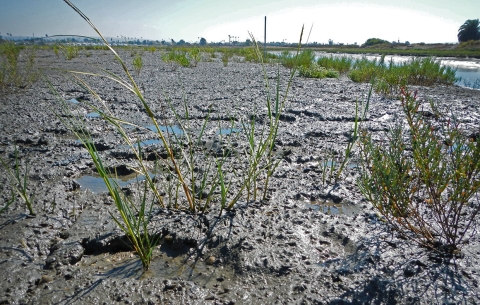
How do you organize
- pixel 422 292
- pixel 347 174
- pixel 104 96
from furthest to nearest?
1. pixel 104 96
2. pixel 347 174
3. pixel 422 292

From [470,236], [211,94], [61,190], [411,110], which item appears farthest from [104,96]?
[470,236]

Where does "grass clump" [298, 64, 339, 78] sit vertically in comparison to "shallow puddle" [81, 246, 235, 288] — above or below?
below

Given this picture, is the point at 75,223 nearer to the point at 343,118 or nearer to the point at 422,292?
the point at 422,292

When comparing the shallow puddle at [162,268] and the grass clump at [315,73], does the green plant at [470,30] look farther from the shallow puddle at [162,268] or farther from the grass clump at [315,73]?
the shallow puddle at [162,268]

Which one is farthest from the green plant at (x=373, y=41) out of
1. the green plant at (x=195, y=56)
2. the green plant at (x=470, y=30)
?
the green plant at (x=195, y=56)

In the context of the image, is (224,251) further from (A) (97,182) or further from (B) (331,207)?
(A) (97,182)

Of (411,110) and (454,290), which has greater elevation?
(411,110)

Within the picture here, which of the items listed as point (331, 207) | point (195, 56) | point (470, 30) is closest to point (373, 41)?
point (470, 30)

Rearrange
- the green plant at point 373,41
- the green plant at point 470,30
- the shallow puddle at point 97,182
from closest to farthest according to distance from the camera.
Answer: the shallow puddle at point 97,182, the green plant at point 470,30, the green plant at point 373,41

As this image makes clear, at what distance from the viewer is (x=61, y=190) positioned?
1917mm

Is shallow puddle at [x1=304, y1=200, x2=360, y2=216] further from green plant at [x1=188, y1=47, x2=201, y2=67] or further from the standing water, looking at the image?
green plant at [x1=188, y1=47, x2=201, y2=67]

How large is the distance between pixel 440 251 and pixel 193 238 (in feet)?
3.44

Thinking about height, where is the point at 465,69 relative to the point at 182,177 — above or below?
below

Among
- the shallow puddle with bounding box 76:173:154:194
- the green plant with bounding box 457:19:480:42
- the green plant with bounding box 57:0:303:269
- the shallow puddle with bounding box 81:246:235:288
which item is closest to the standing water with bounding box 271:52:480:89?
the green plant with bounding box 57:0:303:269
